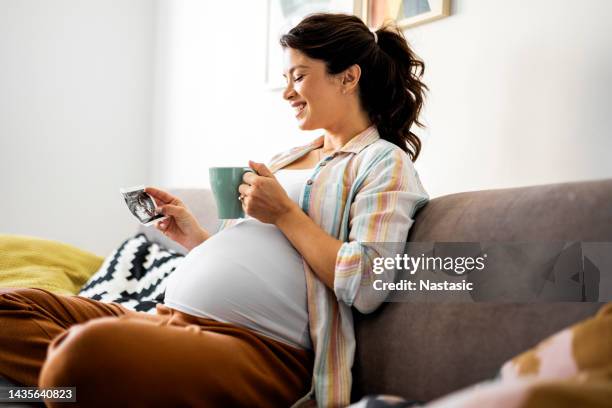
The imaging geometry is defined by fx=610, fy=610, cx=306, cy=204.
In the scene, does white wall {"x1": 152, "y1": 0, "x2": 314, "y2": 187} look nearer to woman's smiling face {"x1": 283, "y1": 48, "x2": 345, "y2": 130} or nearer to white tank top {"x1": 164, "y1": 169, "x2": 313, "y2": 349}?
woman's smiling face {"x1": 283, "y1": 48, "x2": 345, "y2": 130}

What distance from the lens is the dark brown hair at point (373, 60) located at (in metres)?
1.36

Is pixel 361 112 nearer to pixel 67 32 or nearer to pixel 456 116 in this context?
pixel 456 116

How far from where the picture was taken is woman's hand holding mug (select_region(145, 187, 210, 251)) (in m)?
1.48

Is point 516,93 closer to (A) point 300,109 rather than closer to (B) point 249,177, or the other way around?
(A) point 300,109

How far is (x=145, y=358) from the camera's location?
2.95 feet

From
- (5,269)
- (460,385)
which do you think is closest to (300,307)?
(460,385)

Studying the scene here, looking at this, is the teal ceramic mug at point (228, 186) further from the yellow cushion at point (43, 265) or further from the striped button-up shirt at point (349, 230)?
the yellow cushion at point (43, 265)

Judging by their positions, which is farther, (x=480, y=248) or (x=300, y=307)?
(x=300, y=307)

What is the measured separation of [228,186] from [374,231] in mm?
311

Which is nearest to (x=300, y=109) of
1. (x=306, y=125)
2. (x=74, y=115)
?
(x=306, y=125)

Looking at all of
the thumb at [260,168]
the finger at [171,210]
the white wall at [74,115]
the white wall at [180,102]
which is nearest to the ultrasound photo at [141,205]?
the finger at [171,210]

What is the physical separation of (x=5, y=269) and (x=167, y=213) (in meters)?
0.75

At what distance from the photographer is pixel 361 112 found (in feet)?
4.67

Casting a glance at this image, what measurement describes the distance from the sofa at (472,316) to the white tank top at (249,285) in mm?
145
